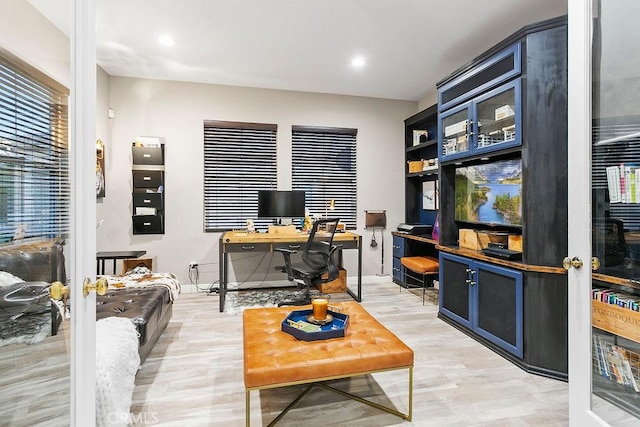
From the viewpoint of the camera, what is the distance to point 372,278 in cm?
486

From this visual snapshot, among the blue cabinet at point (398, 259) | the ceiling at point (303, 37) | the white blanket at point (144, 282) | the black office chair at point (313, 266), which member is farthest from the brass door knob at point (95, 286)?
the blue cabinet at point (398, 259)

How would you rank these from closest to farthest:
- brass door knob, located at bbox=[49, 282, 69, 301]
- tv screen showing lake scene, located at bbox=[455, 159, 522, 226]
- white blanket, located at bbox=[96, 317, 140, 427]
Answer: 1. brass door knob, located at bbox=[49, 282, 69, 301]
2. white blanket, located at bbox=[96, 317, 140, 427]
3. tv screen showing lake scene, located at bbox=[455, 159, 522, 226]

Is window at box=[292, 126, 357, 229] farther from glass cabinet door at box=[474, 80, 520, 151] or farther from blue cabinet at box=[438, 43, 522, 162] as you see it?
glass cabinet door at box=[474, 80, 520, 151]

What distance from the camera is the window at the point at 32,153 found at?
2.85 ft

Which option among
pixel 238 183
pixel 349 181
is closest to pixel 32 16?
pixel 238 183

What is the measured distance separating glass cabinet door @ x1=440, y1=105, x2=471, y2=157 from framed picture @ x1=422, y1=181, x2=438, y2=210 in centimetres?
123

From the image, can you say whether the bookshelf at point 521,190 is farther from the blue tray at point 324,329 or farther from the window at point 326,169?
the window at point 326,169

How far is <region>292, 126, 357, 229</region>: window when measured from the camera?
15.3 ft

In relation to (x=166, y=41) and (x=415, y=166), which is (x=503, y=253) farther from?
(x=166, y=41)

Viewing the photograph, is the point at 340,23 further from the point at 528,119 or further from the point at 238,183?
the point at 238,183

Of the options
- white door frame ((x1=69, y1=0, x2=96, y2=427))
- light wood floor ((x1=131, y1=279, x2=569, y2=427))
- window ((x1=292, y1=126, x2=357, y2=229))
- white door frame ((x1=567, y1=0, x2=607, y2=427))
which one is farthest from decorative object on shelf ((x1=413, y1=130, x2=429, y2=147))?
white door frame ((x1=69, y1=0, x2=96, y2=427))

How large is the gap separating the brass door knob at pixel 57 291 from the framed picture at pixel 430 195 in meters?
4.20

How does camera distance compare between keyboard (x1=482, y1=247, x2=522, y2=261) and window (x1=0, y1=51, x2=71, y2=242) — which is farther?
keyboard (x1=482, y1=247, x2=522, y2=261)

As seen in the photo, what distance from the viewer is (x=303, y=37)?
3131 mm
